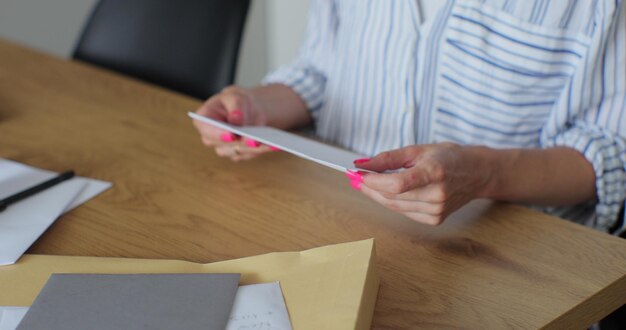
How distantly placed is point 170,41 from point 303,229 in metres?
0.74

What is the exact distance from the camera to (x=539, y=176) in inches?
35.6

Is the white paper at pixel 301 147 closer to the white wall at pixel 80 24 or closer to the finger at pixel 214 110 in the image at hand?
the finger at pixel 214 110

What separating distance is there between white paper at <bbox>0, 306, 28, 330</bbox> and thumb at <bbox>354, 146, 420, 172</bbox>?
0.36 meters

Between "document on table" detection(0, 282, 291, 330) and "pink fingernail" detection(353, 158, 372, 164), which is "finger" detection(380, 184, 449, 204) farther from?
"document on table" detection(0, 282, 291, 330)

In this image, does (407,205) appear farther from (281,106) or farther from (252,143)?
(281,106)

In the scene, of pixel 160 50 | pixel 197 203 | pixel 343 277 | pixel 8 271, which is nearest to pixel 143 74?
pixel 160 50

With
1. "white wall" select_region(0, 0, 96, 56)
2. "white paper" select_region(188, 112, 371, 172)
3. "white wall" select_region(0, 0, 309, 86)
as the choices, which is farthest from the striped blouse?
"white wall" select_region(0, 0, 96, 56)

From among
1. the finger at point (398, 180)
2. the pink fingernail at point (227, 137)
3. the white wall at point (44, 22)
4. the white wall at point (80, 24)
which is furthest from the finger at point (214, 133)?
the white wall at point (44, 22)

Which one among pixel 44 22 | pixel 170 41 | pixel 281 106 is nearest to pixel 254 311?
pixel 281 106

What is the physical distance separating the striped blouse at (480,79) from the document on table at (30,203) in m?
0.43

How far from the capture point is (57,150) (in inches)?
40.1

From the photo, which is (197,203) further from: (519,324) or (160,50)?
(160,50)

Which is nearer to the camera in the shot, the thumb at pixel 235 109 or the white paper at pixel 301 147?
the white paper at pixel 301 147

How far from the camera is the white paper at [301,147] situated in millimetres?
779
